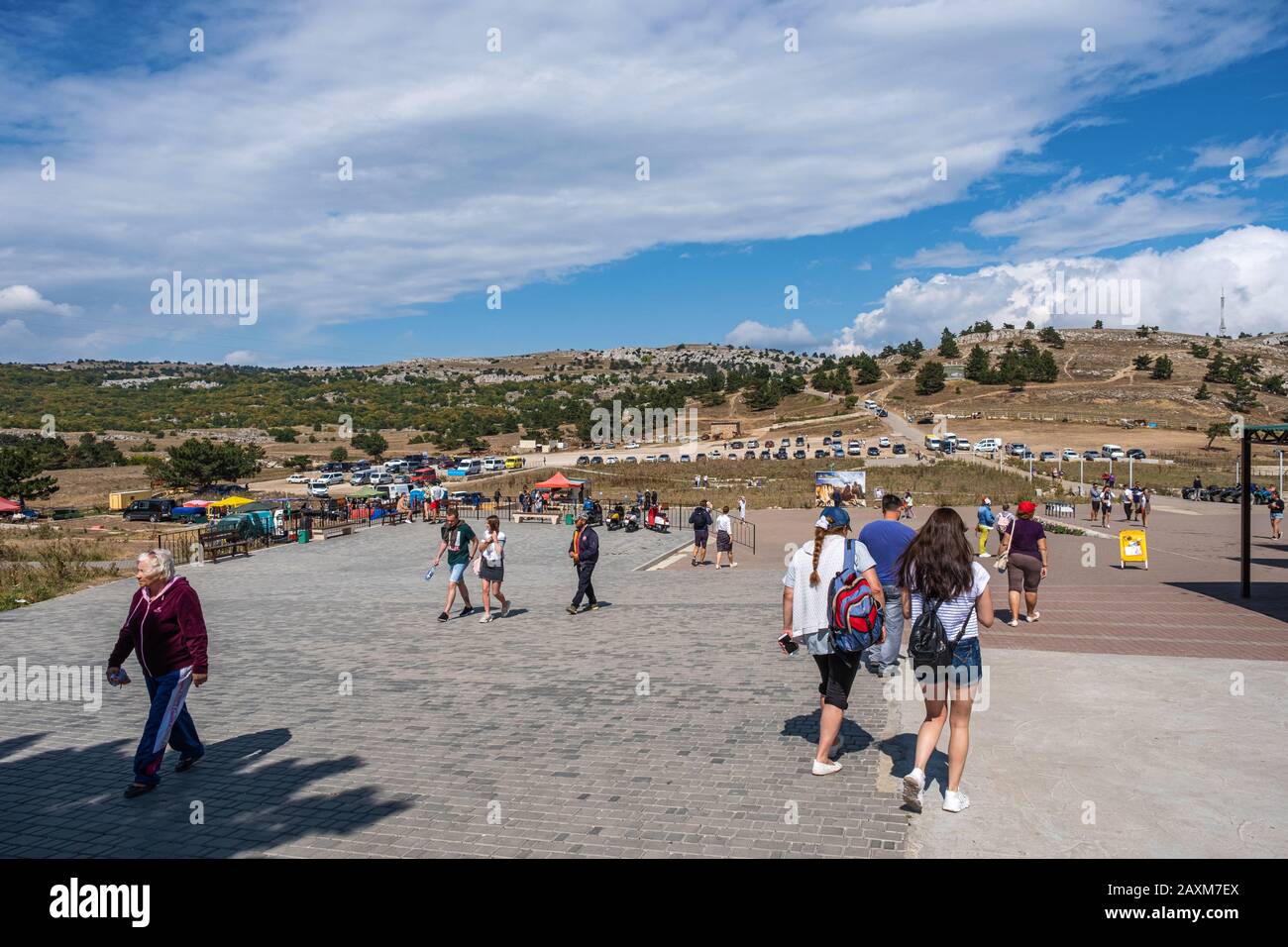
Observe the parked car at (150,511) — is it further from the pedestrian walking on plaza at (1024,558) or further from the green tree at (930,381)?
the green tree at (930,381)

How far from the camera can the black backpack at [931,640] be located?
4.82 metres

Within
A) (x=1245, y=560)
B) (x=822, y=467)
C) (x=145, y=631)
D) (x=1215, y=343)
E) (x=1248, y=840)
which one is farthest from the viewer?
(x=1215, y=343)

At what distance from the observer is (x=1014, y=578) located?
10.8m

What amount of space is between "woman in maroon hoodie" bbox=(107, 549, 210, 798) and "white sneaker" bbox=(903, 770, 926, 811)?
4.37 meters

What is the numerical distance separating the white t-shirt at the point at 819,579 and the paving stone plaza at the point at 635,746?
1.01 m

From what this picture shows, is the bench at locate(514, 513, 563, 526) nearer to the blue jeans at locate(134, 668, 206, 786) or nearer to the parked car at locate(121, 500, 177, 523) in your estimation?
the parked car at locate(121, 500, 177, 523)

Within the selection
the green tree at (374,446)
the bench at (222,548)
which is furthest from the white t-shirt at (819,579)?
the green tree at (374,446)

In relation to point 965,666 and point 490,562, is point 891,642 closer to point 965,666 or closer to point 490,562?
point 965,666

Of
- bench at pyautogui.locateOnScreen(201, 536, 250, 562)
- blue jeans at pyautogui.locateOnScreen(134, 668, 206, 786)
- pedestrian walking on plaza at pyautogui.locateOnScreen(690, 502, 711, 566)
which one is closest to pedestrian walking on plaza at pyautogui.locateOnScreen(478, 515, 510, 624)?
blue jeans at pyautogui.locateOnScreen(134, 668, 206, 786)

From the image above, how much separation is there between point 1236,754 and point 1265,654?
3.81 metres

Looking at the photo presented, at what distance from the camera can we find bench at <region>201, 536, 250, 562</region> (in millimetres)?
20859

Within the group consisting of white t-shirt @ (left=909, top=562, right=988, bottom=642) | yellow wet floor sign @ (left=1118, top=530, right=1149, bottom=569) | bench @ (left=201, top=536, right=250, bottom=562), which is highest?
white t-shirt @ (left=909, top=562, right=988, bottom=642)
